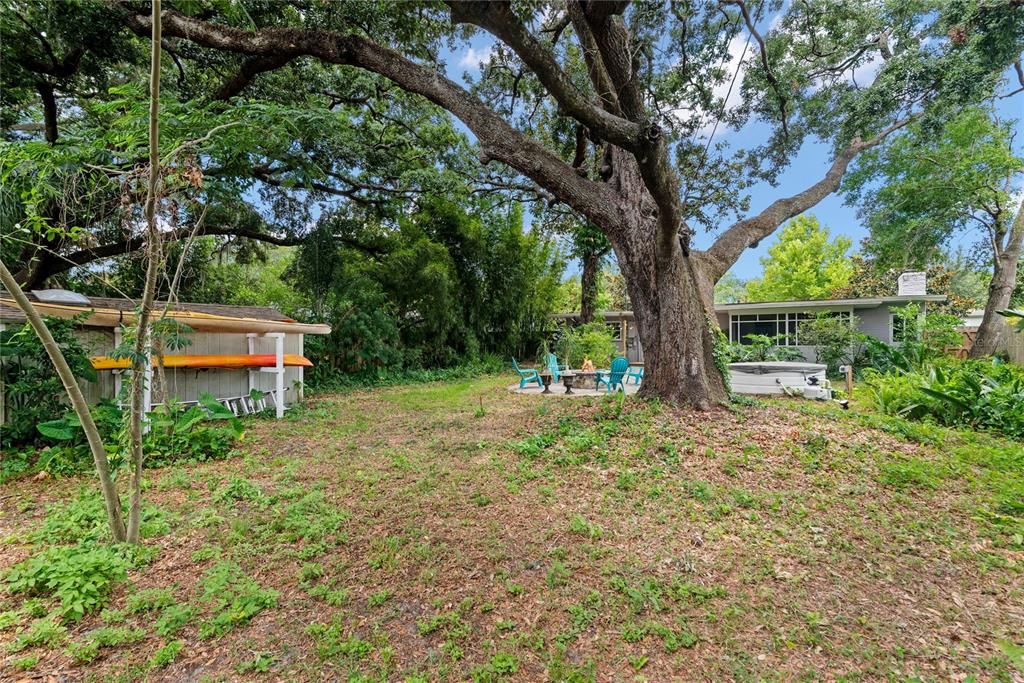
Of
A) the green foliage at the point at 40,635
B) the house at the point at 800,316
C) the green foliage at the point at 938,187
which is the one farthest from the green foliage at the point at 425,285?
the green foliage at the point at 938,187

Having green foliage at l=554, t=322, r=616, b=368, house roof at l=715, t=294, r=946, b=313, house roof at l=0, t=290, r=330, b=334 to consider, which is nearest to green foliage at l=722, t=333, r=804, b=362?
house roof at l=715, t=294, r=946, b=313

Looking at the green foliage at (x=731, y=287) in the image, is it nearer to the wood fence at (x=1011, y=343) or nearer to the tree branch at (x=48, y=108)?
the wood fence at (x=1011, y=343)

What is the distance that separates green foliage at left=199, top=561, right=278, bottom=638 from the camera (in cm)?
187

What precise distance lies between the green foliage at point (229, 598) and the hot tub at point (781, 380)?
23.4 ft

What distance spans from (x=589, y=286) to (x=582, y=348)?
7.87 feet

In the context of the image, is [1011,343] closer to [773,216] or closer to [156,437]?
[773,216]

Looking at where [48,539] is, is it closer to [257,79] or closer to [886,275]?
[257,79]

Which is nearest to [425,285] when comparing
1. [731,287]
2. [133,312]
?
[133,312]

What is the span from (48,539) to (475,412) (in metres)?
4.24

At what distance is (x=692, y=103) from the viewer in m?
8.02

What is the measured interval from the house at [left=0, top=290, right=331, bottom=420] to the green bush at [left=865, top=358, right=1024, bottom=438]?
836 cm

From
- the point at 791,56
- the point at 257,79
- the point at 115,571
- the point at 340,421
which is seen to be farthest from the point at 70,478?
the point at 791,56

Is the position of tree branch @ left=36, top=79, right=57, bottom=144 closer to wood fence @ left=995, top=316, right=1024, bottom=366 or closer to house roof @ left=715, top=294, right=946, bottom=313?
house roof @ left=715, top=294, right=946, bottom=313

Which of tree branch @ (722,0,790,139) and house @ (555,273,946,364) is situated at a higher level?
tree branch @ (722,0,790,139)
